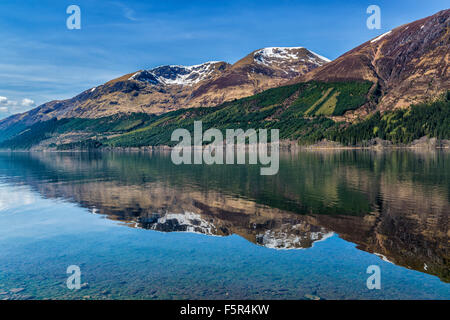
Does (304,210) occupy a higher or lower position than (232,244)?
higher

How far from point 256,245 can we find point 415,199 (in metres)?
29.9

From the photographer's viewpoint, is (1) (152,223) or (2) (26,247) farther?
(1) (152,223)

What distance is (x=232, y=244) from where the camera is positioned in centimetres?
3152

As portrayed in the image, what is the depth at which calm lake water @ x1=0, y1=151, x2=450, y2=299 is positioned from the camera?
21922 millimetres

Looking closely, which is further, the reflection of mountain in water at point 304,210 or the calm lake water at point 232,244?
the reflection of mountain in water at point 304,210

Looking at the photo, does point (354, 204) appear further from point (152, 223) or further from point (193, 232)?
point (152, 223)

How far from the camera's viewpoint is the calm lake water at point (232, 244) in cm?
2192

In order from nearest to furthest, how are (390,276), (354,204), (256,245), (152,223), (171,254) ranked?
(390,276), (171,254), (256,245), (152,223), (354,204)

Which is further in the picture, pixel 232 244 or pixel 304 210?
pixel 304 210

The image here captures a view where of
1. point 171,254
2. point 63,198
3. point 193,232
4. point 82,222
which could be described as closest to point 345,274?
point 171,254

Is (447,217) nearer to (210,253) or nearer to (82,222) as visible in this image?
(210,253)

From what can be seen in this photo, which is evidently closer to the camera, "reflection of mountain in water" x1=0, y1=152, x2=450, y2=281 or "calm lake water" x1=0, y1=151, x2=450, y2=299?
"calm lake water" x1=0, y1=151, x2=450, y2=299

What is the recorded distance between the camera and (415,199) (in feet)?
160

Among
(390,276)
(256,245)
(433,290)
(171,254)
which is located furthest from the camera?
(256,245)
